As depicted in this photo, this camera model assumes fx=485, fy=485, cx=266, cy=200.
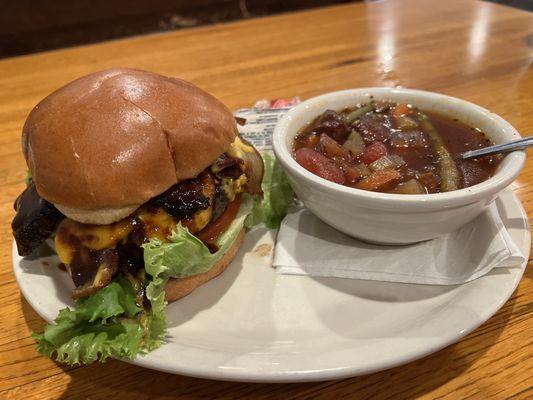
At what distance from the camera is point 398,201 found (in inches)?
58.6

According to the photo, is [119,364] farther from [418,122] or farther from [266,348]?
[418,122]

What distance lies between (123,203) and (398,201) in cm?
84

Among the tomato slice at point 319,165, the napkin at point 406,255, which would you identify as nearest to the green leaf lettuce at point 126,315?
the napkin at point 406,255

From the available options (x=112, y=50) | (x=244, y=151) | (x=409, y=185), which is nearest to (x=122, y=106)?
(x=244, y=151)

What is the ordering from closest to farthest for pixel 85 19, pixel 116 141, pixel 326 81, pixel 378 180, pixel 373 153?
pixel 116 141 → pixel 378 180 → pixel 373 153 → pixel 326 81 → pixel 85 19

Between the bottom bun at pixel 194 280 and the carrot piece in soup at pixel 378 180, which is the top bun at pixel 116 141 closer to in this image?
the bottom bun at pixel 194 280

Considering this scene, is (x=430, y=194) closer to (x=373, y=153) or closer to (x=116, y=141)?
(x=373, y=153)

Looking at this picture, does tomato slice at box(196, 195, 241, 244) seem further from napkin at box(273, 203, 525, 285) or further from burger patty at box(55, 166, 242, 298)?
napkin at box(273, 203, 525, 285)

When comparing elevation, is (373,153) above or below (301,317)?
above

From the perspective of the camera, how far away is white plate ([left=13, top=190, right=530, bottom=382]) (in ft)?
4.22

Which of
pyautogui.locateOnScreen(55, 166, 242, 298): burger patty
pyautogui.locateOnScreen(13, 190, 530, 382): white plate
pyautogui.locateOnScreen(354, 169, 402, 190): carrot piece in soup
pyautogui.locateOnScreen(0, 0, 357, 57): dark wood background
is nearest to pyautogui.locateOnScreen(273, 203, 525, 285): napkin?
pyautogui.locateOnScreen(13, 190, 530, 382): white plate

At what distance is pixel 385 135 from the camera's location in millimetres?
1859

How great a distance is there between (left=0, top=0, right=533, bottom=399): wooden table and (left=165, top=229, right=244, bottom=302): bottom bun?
0.27 metres

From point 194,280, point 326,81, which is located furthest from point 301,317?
point 326,81
